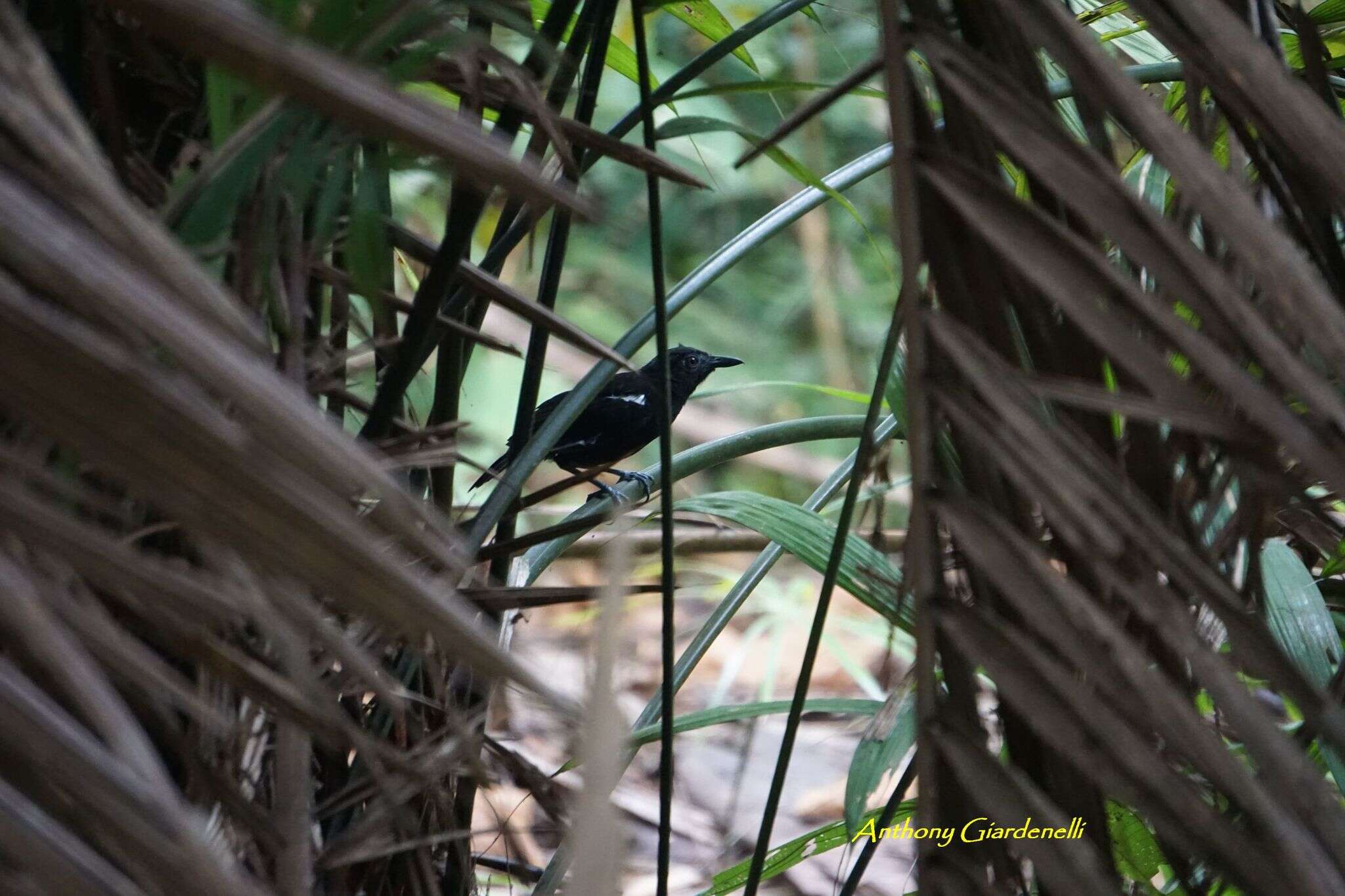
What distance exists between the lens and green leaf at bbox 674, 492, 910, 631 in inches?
49.2

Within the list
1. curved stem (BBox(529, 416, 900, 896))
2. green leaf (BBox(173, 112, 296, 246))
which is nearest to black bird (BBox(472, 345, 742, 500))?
curved stem (BBox(529, 416, 900, 896))

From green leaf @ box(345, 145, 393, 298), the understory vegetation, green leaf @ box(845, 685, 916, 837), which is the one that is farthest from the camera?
green leaf @ box(845, 685, 916, 837)

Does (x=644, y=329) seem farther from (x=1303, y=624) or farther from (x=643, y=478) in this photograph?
(x=643, y=478)

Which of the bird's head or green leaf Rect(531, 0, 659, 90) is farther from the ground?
the bird's head

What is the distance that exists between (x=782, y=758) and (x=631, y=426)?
7.28ft

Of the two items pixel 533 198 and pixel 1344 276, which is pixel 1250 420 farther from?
pixel 533 198

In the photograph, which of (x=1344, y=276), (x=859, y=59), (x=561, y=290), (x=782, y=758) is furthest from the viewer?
(x=561, y=290)

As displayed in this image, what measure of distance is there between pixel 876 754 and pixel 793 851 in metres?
0.24

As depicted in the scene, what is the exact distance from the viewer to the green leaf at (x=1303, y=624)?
1.17 meters

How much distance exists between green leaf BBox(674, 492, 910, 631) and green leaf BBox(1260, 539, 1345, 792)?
43 centimetres

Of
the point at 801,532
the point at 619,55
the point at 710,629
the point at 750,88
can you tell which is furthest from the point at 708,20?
the point at 710,629

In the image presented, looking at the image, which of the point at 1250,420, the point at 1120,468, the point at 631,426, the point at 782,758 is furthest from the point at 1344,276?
the point at 631,426

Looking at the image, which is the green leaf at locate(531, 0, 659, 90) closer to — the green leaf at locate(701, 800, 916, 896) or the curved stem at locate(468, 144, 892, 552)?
the curved stem at locate(468, 144, 892, 552)

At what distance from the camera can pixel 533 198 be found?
506 mm
